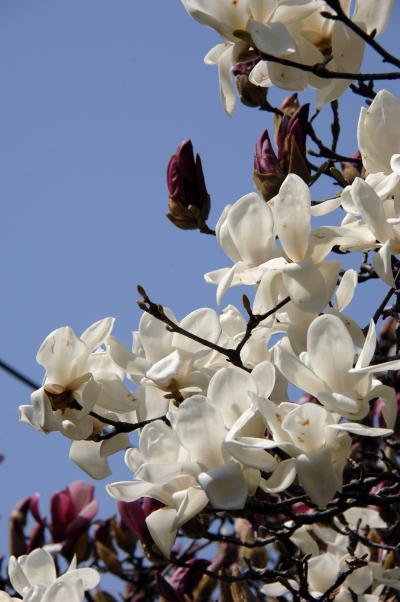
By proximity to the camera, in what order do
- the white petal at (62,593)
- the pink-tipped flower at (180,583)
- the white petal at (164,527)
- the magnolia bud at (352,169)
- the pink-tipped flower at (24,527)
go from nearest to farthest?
the white petal at (164,527)
the white petal at (62,593)
the magnolia bud at (352,169)
the pink-tipped flower at (180,583)
the pink-tipped flower at (24,527)

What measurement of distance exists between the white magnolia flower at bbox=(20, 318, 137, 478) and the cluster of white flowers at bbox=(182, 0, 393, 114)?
37 centimetres

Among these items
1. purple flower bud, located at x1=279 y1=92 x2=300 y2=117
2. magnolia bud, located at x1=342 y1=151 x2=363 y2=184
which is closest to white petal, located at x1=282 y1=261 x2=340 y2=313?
magnolia bud, located at x1=342 y1=151 x2=363 y2=184

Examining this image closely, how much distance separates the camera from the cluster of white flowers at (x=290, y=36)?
1.08 m

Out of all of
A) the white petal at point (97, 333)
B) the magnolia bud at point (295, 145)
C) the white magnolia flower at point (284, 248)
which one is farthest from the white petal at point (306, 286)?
the magnolia bud at point (295, 145)

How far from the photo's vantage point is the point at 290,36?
1.07 m

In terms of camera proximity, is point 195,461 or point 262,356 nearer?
point 195,461

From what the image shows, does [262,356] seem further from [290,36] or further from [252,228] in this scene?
[290,36]

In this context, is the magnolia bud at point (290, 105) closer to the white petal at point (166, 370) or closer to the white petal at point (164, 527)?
the white petal at point (166, 370)

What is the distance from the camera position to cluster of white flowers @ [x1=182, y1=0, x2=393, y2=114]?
108 cm

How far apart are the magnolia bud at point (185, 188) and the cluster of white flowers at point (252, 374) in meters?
0.30

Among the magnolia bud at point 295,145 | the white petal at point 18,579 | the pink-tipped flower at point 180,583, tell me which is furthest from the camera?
the pink-tipped flower at point 180,583

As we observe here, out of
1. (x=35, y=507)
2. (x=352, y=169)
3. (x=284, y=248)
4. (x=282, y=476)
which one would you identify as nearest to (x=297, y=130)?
(x=352, y=169)

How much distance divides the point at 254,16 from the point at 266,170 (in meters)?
0.30

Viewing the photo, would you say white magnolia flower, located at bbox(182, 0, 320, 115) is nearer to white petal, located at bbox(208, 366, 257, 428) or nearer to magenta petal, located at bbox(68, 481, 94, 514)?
white petal, located at bbox(208, 366, 257, 428)
